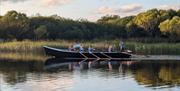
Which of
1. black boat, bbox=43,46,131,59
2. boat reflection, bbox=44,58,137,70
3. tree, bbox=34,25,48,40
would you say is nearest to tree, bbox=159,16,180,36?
tree, bbox=34,25,48,40

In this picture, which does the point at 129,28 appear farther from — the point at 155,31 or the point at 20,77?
the point at 20,77

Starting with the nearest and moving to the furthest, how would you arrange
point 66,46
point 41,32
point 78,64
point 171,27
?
1. point 78,64
2. point 66,46
3. point 41,32
4. point 171,27

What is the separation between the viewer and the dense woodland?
69312 millimetres

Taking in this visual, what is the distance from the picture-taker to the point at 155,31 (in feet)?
252

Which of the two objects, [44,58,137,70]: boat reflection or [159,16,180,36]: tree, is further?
[159,16,180,36]: tree

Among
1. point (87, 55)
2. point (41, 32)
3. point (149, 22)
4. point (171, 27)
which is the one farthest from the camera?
point (149, 22)

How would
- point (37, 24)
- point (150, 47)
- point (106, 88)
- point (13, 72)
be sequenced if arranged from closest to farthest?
1. point (106, 88)
2. point (13, 72)
3. point (150, 47)
4. point (37, 24)

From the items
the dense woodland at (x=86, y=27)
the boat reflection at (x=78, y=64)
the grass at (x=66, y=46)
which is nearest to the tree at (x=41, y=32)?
the dense woodland at (x=86, y=27)

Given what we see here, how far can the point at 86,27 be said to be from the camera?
76.6 meters

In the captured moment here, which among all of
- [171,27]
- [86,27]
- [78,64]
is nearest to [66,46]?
[78,64]

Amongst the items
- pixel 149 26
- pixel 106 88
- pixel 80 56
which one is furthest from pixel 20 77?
pixel 149 26

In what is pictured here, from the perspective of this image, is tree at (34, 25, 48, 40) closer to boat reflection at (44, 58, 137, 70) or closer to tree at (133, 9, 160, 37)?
tree at (133, 9, 160, 37)

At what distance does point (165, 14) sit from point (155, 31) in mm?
3373

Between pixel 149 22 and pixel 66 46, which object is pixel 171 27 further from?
pixel 66 46
